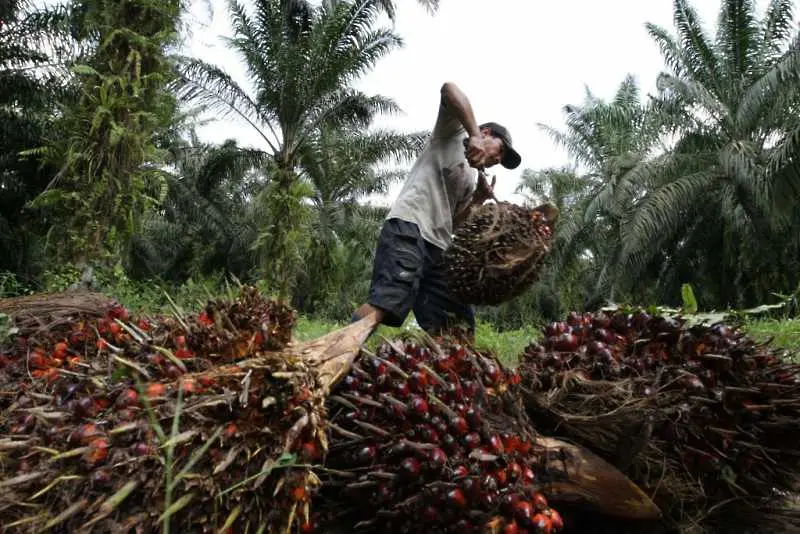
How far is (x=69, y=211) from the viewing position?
6.77 metres

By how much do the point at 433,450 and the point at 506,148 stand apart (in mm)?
1974

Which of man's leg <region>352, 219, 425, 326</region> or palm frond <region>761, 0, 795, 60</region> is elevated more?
palm frond <region>761, 0, 795, 60</region>

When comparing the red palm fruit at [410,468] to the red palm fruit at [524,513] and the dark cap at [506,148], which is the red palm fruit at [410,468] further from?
the dark cap at [506,148]

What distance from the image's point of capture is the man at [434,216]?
2.55m

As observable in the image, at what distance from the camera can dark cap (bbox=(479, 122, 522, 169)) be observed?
112 inches

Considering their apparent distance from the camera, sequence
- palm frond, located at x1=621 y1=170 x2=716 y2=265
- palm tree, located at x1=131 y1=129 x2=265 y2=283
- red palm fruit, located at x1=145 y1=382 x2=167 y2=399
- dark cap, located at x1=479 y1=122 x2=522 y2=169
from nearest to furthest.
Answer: red palm fruit, located at x1=145 y1=382 x2=167 y2=399, dark cap, located at x1=479 y1=122 x2=522 y2=169, palm frond, located at x1=621 y1=170 x2=716 y2=265, palm tree, located at x1=131 y1=129 x2=265 y2=283

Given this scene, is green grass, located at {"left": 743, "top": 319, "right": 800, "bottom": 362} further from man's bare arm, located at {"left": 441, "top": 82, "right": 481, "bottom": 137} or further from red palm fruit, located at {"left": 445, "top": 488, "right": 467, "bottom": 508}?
man's bare arm, located at {"left": 441, "top": 82, "right": 481, "bottom": 137}

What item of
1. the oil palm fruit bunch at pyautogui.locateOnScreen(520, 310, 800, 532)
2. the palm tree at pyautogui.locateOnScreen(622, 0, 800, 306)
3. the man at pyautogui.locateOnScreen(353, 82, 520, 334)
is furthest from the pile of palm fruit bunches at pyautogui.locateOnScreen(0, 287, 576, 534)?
the palm tree at pyautogui.locateOnScreen(622, 0, 800, 306)

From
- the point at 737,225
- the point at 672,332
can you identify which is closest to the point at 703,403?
the point at 672,332

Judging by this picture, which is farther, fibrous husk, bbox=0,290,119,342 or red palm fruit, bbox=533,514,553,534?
fibrous husk, bbox=0,290,119,342

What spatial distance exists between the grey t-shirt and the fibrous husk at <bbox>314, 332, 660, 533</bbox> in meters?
1.72

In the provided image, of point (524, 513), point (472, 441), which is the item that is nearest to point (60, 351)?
point (472, 441)

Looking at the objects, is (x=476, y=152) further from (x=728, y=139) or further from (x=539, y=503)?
(x=728, y=139)

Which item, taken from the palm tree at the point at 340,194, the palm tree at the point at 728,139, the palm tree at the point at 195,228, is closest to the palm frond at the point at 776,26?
the palm tree at the point at 728,139
